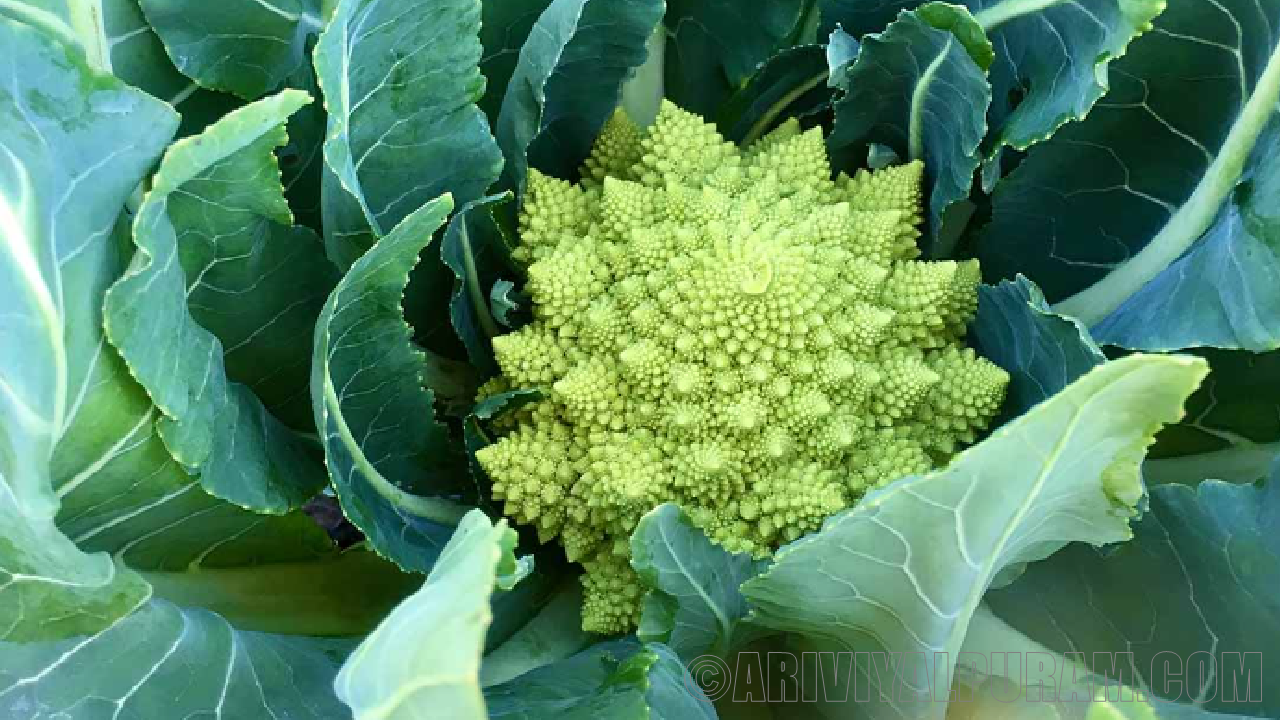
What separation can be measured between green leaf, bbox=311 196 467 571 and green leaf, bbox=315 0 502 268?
0.09 m

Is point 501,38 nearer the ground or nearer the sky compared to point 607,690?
nearer the sky

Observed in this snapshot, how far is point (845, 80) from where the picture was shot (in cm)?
119

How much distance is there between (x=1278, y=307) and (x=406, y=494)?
0.88 m

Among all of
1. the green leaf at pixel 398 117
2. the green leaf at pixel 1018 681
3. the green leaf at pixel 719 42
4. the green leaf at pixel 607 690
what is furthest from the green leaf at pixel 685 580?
the green leaf at pixel 719 42

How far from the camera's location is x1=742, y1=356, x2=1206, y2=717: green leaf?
2.44 feet

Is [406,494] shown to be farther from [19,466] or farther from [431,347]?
[19,466]

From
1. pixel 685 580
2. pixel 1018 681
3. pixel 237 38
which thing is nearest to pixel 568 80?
pixel 237 38

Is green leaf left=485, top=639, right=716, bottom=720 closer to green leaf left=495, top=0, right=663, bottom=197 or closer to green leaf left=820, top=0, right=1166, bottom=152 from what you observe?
green leaf left=495, top=0, right=663, bottom=197

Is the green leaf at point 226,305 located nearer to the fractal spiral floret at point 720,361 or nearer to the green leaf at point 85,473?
the green leaf at point 85,473

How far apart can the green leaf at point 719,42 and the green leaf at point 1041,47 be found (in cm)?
6

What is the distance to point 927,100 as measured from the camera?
1.19 metres

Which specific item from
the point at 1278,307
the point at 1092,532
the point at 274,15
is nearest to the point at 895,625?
the point at 1092,532

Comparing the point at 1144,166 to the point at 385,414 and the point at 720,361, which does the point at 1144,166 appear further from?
the point at 385,414

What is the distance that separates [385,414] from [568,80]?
1.39 ft
